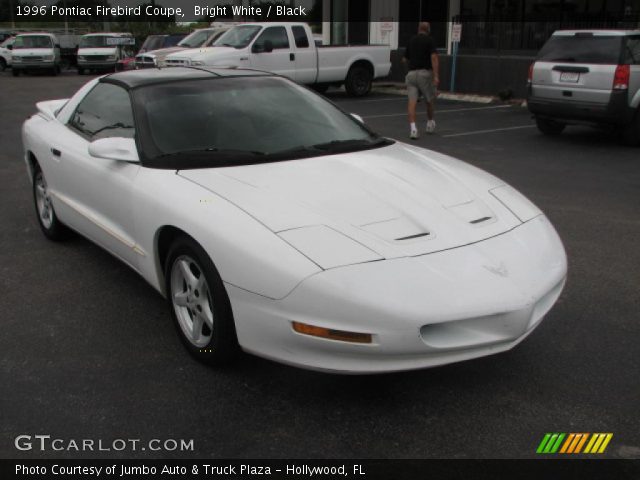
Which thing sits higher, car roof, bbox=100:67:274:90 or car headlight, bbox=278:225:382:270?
car roof, bbox=100:67:274:90

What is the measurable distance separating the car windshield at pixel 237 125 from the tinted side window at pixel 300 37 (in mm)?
12780

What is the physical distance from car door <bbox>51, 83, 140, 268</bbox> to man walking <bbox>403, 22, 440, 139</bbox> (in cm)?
660

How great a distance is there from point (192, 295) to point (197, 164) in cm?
75

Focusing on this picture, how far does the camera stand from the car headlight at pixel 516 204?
11.6ft

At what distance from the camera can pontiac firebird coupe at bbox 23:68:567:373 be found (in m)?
2.76

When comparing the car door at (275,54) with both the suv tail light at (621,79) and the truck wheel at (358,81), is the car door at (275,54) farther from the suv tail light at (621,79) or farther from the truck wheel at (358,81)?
the suv tail light at (621,79)

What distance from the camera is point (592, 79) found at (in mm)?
9875

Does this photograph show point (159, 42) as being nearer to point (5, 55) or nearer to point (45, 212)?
point (5, 55)

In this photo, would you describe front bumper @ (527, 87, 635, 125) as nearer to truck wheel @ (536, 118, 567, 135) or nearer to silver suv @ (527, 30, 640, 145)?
silver suv @ (527, 30, 640, 145)

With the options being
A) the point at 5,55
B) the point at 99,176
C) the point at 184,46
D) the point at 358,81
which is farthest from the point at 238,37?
the point at 5,55

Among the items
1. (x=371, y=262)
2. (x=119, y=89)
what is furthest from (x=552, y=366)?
(x=119, y=89)

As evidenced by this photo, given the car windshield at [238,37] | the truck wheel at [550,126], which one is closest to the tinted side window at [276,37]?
the car windshield at [238,37]

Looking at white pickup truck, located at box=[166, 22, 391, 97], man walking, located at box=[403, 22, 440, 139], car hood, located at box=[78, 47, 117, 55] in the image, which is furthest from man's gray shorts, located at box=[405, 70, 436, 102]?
car hood, located at box=[78, 47, 117, 55]
